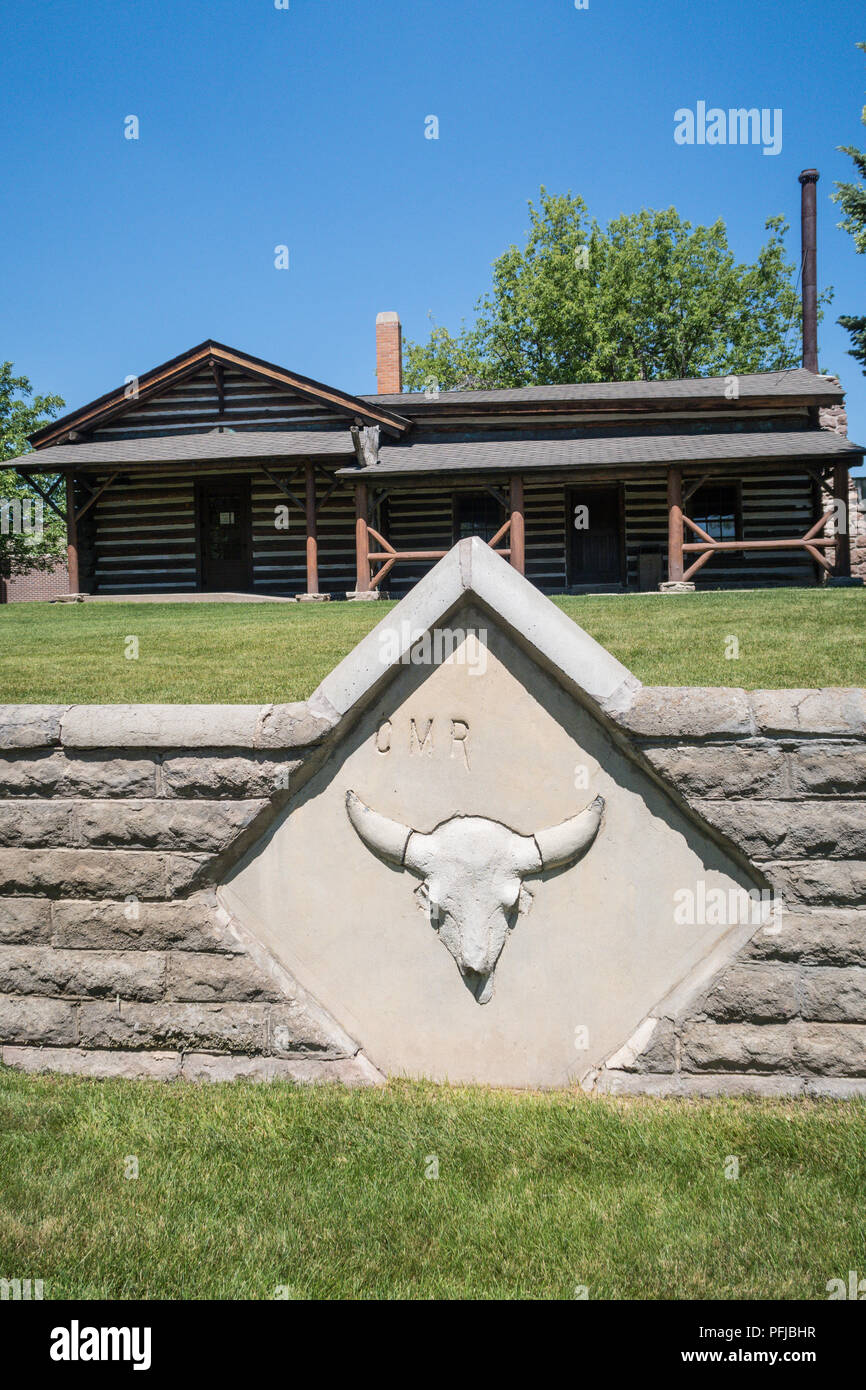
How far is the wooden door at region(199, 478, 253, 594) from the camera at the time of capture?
21.5 m

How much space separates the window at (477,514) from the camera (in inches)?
831

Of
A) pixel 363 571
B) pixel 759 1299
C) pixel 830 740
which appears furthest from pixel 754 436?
pixel 759 1299

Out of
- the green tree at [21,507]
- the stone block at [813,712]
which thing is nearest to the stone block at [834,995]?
the stone block at [813,712]

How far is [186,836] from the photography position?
12.0 feet

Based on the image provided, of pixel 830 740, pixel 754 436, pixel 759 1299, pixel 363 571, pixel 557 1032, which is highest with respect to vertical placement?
pixel 754 436

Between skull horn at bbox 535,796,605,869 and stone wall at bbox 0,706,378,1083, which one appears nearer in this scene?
skull horn at bbox 535,796,605,869

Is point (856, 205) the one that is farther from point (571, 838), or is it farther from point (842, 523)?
point (571, 838)

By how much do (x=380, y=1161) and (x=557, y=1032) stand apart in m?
0.82

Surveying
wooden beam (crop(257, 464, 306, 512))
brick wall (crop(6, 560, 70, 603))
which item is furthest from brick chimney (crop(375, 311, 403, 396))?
brick wall (crop(6, 560, 70, 603))

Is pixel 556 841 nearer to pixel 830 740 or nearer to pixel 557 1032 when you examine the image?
pixel 557 1032

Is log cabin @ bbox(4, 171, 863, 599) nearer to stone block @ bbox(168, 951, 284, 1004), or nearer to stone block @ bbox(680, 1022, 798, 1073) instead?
stone block @ bbox(168, 951, 284, 1004)

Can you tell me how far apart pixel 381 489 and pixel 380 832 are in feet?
51.5

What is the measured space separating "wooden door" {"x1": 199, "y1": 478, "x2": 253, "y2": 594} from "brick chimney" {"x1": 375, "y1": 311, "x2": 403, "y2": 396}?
683 cm

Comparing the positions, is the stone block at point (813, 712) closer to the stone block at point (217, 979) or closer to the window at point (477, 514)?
the stone block at point (217, 979)
